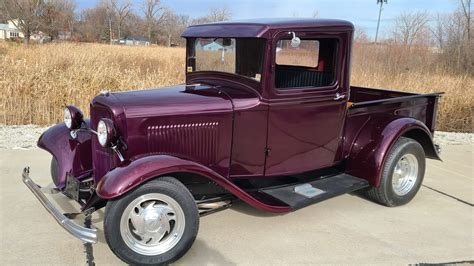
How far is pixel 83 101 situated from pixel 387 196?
239 inches

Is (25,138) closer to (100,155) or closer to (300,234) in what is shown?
(100,155)

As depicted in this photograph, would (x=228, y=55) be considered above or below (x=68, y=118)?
above

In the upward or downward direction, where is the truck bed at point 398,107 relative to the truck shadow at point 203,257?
upward

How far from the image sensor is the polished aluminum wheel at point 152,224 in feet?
9.98

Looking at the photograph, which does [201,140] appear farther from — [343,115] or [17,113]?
[17,113]

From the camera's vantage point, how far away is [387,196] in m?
4.45

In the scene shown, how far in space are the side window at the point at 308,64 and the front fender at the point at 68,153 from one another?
1963mm

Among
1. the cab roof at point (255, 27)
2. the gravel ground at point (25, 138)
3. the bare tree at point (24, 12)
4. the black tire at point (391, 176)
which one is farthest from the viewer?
the bare tree at point (24, 12)

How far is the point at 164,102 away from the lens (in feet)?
11.4

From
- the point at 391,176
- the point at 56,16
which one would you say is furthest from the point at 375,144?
the point at 56,16

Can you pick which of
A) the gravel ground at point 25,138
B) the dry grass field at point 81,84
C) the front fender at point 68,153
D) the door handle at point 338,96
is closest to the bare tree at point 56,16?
the dry grass field at point 81,84

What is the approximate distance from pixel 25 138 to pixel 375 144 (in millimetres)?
5198

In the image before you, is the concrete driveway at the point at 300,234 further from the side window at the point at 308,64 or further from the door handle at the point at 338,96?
the side window at the point at 308,64

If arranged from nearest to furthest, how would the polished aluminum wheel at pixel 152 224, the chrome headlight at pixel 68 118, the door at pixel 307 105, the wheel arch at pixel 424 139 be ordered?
the polished aluminum wheel at pixel 152 224 → the door at pixel 307 105 → the chrome headlight at pixel 68 118 → the wheel arch at pixel 424 139
